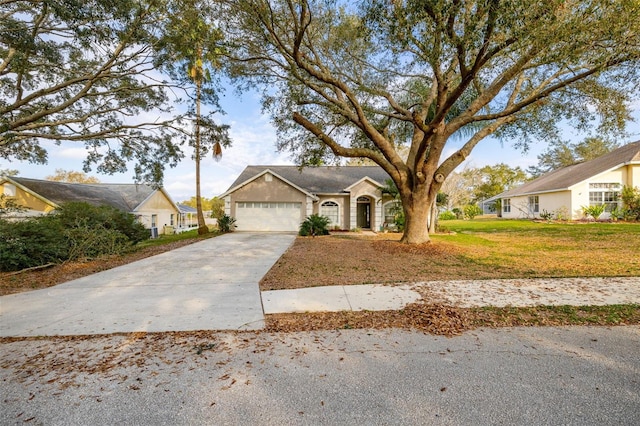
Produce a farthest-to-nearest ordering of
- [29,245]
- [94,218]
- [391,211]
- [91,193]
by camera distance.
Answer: [91,193] → [391,211] → [94,218] → [29,245]

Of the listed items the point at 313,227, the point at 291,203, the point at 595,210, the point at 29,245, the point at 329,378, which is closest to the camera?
the point at 329,378

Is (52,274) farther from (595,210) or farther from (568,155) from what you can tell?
(568,155)

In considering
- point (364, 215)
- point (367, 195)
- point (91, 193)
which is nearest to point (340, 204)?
point (367, 195)

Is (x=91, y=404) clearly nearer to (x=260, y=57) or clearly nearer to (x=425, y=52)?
(x=425, y=52)

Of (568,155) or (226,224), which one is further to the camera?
(568,155)

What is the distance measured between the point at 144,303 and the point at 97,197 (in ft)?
74.6

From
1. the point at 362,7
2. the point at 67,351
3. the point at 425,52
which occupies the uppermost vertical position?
the point at 362,7

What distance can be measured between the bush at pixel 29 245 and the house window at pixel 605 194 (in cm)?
2965

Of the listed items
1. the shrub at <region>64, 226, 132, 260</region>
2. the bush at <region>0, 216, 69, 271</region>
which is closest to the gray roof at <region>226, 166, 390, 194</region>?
the shrub at <region>64, 226, 132, 260</region>

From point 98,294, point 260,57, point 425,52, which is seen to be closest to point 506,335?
point 425,52

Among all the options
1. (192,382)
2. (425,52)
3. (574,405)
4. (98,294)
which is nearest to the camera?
(574,405)

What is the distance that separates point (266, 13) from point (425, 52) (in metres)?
4.20

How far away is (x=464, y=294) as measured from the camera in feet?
17.6

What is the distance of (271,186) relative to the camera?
19.8 m
